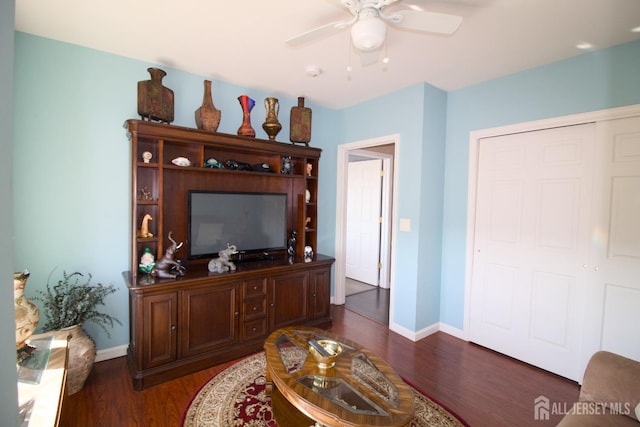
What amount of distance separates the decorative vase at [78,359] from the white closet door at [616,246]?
3745 mm

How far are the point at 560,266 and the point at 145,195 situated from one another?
3.56 meters

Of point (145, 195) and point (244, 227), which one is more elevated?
point (145, 195)

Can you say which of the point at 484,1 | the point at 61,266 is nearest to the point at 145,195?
the point at 61,266

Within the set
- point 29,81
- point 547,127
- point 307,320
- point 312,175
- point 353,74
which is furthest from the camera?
point 312,175

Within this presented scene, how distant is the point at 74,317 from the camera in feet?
6.97

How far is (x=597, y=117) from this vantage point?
2.24 meters

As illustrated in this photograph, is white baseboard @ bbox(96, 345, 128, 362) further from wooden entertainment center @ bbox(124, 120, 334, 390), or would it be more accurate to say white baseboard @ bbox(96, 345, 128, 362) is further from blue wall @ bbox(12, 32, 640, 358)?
wooden entertainment center @ bbox(124, 120, 334, 390)

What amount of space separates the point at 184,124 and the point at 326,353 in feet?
7.90

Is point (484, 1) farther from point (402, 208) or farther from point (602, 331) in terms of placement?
point (602, 331)

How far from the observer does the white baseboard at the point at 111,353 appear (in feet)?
8.07

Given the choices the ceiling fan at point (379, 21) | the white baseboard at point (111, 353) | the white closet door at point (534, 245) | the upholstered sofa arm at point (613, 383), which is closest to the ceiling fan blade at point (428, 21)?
the ceiling fan at point (379, 21)

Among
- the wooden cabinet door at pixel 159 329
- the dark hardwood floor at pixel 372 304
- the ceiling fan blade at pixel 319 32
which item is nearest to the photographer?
the ceiling fan blade at pixel 319 32

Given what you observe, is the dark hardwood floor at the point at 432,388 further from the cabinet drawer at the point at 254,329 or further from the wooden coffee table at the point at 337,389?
the wooden coffee table at the point at 337,389

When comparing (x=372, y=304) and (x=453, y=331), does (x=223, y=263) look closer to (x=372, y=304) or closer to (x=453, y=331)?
(x=372, y=304)
